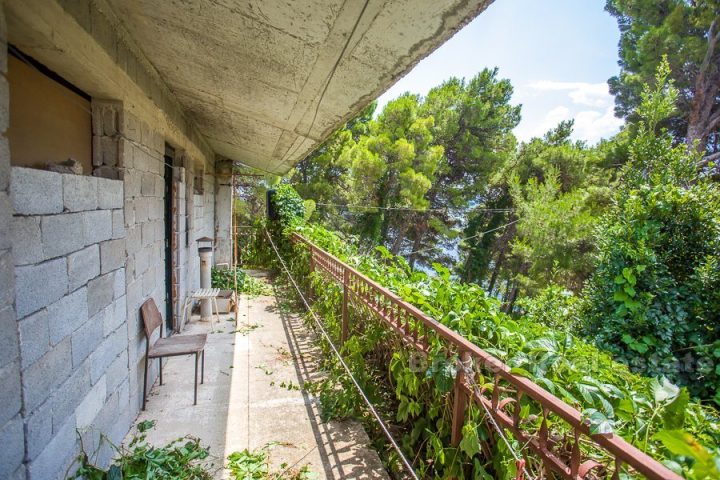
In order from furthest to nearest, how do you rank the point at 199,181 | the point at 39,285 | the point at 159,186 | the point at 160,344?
the point at 199,181 → the point at 159,186 → the point at 160,344 → the point at 39,285

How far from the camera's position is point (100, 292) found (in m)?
2.14

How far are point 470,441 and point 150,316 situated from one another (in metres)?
2.69

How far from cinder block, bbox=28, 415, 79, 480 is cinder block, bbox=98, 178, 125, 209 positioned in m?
1.20

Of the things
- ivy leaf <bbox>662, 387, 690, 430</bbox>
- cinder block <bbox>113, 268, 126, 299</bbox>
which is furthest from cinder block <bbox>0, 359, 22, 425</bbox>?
ivy leaf <bbox>662, 387, 690, 430</bbox>

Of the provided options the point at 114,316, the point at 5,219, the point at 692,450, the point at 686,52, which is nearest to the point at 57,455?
the point at 114,316

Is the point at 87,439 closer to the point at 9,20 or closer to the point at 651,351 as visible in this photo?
the point at 9,20

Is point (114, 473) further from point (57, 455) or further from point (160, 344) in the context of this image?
point (160, 344)

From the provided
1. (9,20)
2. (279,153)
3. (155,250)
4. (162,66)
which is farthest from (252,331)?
(9,20)

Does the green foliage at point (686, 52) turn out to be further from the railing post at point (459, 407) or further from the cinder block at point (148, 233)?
the cinder block at point (148, 233)

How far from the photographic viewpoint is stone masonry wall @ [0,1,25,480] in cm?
126

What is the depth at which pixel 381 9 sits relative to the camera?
122 cm

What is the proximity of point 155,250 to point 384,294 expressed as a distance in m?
2.23

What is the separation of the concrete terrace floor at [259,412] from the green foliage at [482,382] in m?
0.20

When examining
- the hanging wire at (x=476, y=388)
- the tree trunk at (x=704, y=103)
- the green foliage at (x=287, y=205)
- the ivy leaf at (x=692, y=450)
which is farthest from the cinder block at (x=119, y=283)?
the tree trunk at (x=704, y=103)
